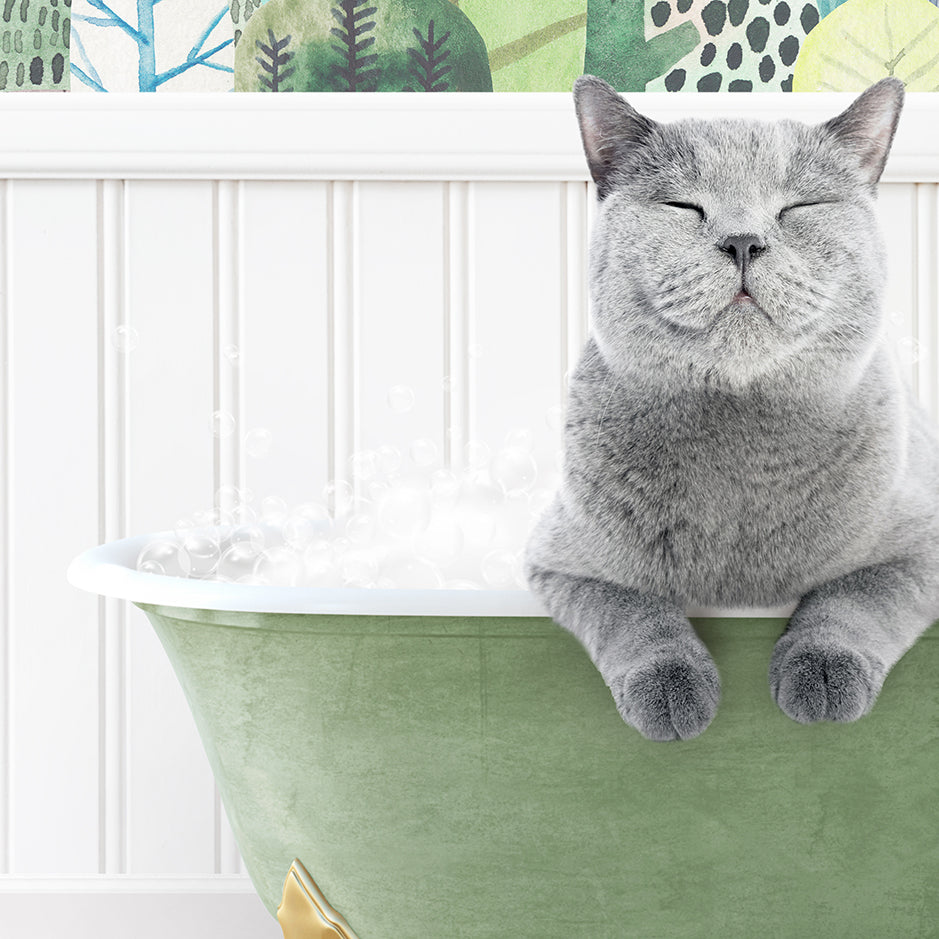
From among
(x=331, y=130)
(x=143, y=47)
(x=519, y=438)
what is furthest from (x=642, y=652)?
(x=143, y=47)

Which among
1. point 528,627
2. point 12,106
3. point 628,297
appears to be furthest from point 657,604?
point 12,106

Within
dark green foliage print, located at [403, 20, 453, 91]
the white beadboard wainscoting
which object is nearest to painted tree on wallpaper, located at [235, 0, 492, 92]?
dark green foliage print, located at [403, 20, 453, 91]

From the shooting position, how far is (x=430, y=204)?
139cm

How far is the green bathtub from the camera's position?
2.56 ft

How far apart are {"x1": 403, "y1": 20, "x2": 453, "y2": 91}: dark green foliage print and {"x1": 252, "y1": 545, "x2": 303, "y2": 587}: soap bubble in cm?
75

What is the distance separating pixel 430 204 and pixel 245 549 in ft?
2.03

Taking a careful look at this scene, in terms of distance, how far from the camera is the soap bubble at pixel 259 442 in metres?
1.38

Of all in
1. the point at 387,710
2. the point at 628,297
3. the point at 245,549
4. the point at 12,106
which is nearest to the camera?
the point at 628,297

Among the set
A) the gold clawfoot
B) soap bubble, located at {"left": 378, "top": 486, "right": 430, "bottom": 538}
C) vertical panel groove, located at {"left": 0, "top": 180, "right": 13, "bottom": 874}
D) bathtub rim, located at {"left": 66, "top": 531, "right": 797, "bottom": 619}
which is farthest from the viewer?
vertical panel groove, located at {"left": 0, "top": 180, "right": 13, "bottom": 874}

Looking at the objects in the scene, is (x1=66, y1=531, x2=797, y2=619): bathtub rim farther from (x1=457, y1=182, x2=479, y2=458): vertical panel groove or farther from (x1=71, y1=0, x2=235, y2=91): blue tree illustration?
(x1=71, y1=0, x2=235, y2=91): blue tree illustration

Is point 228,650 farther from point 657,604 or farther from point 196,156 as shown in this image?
point 196,156

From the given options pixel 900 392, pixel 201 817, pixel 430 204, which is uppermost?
pixel 430 204

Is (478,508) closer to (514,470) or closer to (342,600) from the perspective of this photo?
(514,470)

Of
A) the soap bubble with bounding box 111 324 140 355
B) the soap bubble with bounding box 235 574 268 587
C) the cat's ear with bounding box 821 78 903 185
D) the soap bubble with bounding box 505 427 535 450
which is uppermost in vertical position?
the cat's ear with bounding box 821 78 903 185
